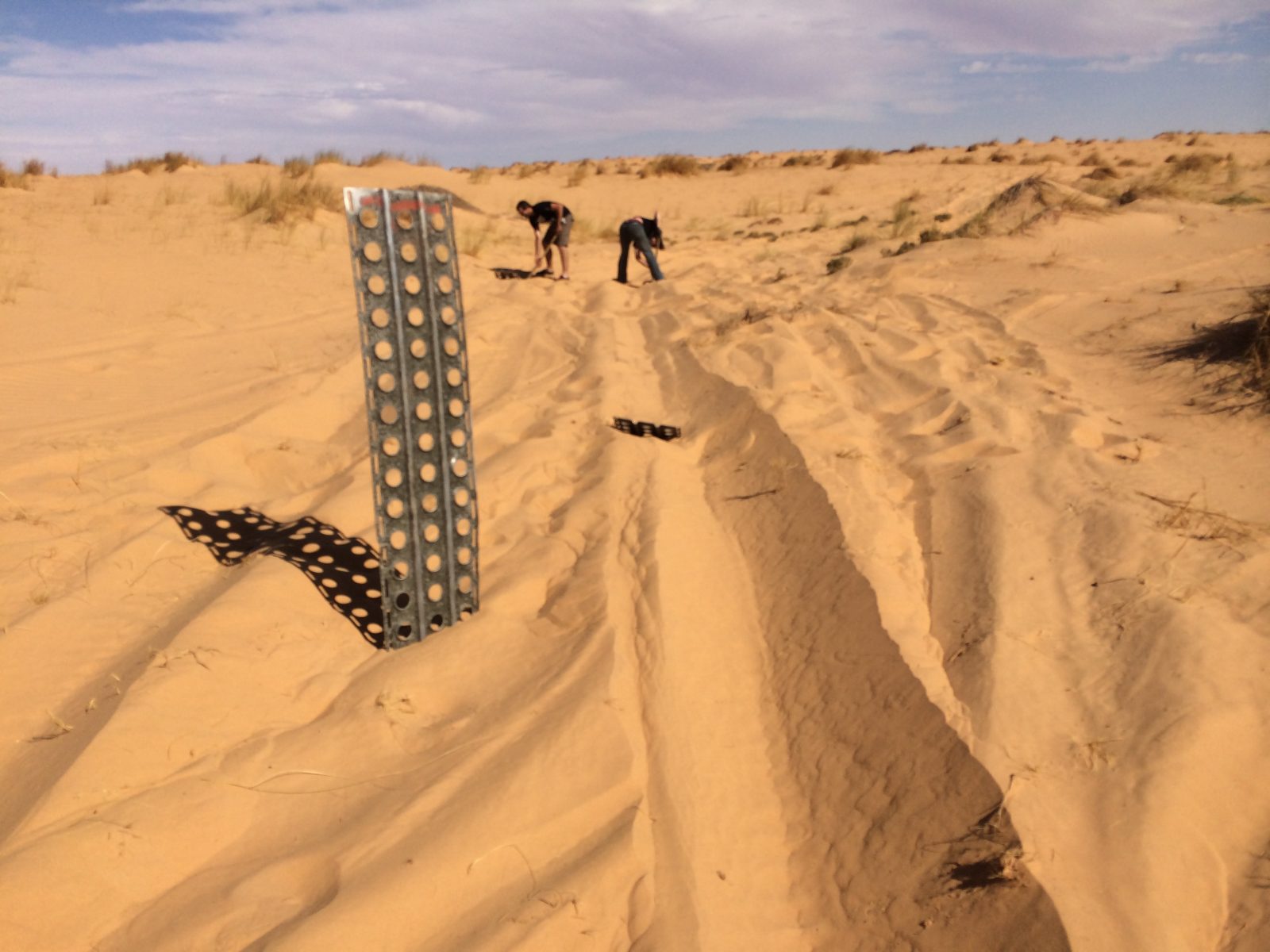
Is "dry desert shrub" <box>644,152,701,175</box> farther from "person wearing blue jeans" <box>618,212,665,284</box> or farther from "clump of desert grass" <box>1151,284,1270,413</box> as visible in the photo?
"clump of desert grass" <box>1151,284,1270,413</box>

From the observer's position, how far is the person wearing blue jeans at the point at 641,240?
9.80 m

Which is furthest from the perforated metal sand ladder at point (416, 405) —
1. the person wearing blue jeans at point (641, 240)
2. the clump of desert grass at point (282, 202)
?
the clump of desert grass at point (282, 202)

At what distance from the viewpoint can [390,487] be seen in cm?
299

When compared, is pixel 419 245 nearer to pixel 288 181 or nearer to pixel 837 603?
pixel 837 603

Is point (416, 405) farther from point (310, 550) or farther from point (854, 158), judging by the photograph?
point (854, 158)

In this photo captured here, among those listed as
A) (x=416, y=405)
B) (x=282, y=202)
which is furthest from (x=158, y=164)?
(x=416, y=405)

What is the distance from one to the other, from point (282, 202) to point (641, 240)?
544cm

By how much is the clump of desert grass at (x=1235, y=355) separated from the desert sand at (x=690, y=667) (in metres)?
0.13

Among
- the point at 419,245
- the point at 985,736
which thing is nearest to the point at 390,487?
the point at 419,245

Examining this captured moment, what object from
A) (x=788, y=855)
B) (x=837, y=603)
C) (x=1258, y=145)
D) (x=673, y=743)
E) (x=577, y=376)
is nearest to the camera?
(x=788, y=855)

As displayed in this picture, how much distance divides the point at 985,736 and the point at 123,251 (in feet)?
32.7

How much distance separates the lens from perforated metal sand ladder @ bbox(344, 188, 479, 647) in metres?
2.79

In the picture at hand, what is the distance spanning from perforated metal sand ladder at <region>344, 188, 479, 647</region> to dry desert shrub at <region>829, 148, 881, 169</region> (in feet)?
76.4

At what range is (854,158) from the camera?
24969 millimetres
